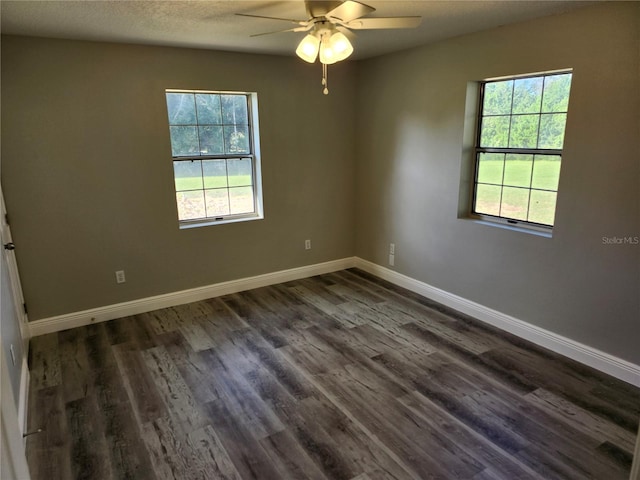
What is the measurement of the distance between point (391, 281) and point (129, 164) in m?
2.83

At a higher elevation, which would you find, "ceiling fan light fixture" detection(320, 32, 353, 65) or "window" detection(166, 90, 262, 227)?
"ceiling fan light fixture" detection(320, 32, 353, 65)

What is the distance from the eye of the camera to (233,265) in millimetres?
4383

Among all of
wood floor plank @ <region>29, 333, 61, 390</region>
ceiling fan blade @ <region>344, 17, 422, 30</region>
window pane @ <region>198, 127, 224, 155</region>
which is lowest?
wood floor plank @ <region>29, 333, 61, 390</region>

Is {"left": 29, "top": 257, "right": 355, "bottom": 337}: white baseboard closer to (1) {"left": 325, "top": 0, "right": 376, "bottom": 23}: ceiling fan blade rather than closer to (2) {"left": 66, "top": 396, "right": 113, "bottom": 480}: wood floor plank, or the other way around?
(2) {"left": 66, "top": 396, "right": 113, "bottom": 480}: wood floor plank

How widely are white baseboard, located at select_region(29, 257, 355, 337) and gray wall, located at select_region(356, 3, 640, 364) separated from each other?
0.88 meters

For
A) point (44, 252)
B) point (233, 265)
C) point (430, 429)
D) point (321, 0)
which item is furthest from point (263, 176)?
point (430, 429)

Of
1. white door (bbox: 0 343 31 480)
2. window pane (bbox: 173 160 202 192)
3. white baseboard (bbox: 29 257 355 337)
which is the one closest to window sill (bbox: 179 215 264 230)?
window pane (bbox: 173 160 202 192)

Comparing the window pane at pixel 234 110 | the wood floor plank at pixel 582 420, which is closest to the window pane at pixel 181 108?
the window pane at pixel 234 110

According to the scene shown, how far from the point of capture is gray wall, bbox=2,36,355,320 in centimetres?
326

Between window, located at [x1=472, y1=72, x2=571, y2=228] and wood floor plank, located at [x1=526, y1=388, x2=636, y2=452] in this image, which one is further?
window, located at [x1=472, y1=72, x2=571, y2=228]

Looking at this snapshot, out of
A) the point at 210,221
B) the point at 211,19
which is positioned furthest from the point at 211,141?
the point at 211,19

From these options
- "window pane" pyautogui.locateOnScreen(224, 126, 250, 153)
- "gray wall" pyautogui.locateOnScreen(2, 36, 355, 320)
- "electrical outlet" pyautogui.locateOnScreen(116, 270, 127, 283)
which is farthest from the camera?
"window pane" pyautogui.locateOnScreen(224, 126, 250, 153)

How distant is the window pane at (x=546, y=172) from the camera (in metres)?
→ 3.03

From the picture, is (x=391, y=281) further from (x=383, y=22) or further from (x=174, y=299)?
(x=383, y=22)
